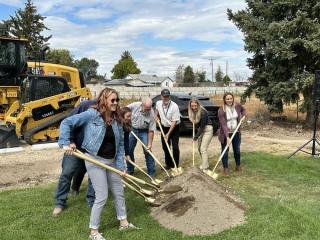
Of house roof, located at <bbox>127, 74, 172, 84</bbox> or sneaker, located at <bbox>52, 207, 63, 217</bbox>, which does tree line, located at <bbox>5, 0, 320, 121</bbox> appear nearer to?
sneaker, located at <bbox>52, 207, 63, 217</bbox>

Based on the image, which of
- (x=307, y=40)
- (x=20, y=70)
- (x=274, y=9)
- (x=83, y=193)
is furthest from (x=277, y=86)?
(x=83, y=193)

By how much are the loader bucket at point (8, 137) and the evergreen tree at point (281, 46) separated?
10813 mm

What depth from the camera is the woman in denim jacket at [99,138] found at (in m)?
5.54

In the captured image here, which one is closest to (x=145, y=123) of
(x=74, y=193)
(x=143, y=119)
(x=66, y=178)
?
(x=143, y=119)

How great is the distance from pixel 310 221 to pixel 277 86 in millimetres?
13878

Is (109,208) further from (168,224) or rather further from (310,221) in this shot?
(310,221)

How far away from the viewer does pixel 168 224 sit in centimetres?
621

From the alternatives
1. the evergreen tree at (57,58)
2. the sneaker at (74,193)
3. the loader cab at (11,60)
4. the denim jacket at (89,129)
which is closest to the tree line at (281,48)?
the loader cab at (11,60)

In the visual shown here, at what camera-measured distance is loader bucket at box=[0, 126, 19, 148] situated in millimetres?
13508

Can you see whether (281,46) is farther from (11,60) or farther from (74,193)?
(74,193)

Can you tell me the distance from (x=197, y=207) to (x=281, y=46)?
13915 mm

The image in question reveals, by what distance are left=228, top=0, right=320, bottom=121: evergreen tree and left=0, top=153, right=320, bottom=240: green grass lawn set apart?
1011cm

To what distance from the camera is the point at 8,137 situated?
44.7ft

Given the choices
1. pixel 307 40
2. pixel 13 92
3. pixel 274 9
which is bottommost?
pixel 13 92
